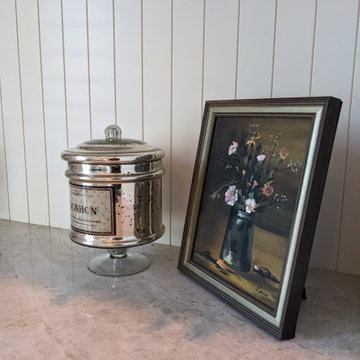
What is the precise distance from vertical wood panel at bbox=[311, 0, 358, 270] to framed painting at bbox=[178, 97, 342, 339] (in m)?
0.20

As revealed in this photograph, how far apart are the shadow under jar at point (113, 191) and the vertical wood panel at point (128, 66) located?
21 centimetres

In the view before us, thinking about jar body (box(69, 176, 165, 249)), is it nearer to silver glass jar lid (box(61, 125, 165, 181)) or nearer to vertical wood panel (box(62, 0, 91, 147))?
silver glass jar lid (box(61, 125, 165, 181))

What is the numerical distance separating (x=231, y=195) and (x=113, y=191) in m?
0.24

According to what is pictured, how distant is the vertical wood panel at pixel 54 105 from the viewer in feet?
3.66

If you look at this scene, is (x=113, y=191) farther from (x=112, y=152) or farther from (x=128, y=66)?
(x=128, y=66)

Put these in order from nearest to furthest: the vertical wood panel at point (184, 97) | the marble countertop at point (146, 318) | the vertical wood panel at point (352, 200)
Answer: the marble countertop at point (146, 318) < the vertical wood panel at point (352, 200) < the vertical wood panel at point (184, 97)

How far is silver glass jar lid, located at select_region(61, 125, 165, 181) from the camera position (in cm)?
80

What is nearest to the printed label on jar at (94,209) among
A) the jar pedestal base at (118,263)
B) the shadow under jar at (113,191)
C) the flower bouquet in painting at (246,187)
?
the shadow under jar at (113,191)

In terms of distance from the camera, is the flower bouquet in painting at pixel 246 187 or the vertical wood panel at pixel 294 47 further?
the vertical wood panel at pixel 294 47

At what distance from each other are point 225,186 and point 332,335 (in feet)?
1.09

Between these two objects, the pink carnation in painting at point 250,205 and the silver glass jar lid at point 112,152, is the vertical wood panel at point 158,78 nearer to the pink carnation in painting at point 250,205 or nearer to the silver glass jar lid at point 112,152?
the silver glass jar lid at point 112,152

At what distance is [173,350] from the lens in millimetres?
602

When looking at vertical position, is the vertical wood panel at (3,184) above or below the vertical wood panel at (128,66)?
below

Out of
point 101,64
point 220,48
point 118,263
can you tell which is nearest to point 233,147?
point 220,48
